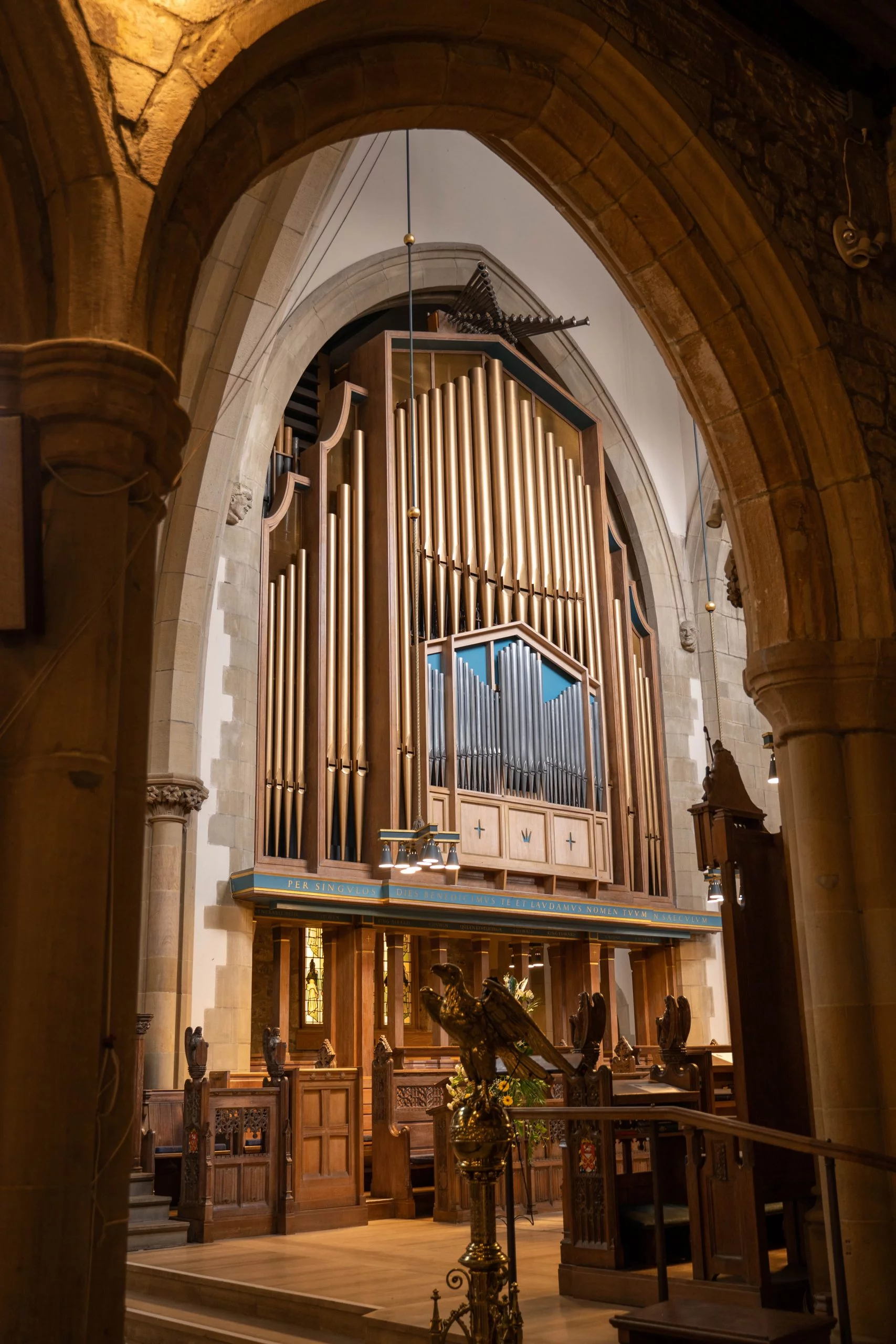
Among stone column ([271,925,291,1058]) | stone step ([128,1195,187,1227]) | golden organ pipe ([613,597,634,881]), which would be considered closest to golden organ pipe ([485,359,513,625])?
golden organ pipe ([613,597,634,881])

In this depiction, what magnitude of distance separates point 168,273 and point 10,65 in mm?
607

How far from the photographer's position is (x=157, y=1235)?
22.4ft

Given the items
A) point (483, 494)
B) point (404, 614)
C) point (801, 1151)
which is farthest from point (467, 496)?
point (801, 1151)

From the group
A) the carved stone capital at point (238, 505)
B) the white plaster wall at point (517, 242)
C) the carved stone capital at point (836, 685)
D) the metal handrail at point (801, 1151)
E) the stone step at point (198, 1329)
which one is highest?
the white plaster wall at point (517, 242)

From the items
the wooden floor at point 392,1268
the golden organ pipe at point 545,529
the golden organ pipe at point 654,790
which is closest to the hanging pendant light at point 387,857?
the wooden floor at point 392,1268

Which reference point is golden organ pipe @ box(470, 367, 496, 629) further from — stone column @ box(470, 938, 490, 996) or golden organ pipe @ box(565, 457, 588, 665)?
stone column @ box(470, 938, 490, 996)

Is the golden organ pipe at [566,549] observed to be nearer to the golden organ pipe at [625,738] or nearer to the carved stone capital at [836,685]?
the golden organ pipe at [625,738]

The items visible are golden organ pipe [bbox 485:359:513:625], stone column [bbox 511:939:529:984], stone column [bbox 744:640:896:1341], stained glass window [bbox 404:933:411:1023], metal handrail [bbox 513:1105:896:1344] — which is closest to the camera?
metal handrail [bbox 513:1105:896:1344]

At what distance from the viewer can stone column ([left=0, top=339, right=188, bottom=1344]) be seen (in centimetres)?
244

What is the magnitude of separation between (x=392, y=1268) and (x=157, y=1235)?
1.79 metres

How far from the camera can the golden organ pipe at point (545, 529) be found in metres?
12.5

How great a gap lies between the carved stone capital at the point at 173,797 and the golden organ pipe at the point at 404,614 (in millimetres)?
1965

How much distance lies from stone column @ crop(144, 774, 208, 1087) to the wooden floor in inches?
80.8

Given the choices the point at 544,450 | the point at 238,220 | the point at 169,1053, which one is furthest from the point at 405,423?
the point at 169,1053
